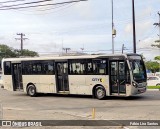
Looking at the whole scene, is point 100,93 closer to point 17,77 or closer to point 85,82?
point 85,82

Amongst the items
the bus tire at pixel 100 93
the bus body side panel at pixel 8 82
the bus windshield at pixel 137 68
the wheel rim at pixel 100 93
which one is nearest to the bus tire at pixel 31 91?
the bus body side panel at pixel 8 82

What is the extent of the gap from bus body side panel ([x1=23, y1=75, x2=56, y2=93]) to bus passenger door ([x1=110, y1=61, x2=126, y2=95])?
443cm

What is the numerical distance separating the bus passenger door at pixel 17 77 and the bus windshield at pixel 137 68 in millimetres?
8532

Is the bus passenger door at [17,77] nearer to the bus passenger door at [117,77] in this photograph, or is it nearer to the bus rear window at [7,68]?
the bus rear window at [7,68]

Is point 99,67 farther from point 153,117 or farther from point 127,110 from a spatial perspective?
point 153,117

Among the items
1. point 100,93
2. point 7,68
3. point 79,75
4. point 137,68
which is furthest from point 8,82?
point 137,68

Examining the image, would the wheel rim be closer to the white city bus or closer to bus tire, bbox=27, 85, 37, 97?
the white city bus

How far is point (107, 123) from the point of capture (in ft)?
39.9

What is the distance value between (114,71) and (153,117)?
770cm

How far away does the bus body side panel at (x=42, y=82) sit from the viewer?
24016mm

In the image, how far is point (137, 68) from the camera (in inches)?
846

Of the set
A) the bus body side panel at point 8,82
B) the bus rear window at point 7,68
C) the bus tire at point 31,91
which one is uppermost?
the bus rear window at point 7,68

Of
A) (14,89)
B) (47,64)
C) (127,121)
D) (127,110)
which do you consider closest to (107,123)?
(127,121)

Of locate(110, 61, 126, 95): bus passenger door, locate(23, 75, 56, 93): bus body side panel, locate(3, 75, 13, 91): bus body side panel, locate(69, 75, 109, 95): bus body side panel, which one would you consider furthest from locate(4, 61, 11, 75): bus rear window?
locate(110, 61, 126, 95): bus passenger door
